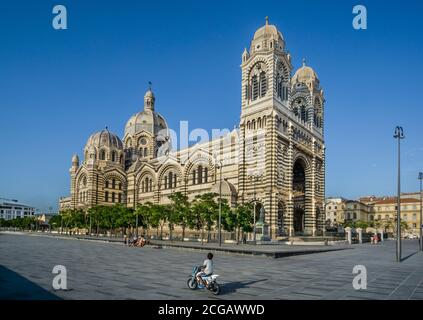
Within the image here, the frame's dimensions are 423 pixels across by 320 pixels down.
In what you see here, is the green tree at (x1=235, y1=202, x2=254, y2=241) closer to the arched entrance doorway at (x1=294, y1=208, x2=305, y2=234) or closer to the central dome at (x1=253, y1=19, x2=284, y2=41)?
the arched entrance doorway at (x1=294, y1=208, x2=305, y2=234)

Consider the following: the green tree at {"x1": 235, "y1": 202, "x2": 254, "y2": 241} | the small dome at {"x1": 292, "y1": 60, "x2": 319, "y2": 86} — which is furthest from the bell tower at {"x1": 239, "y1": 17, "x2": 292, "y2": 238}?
the small dome at {"x1": 292, "y1": 60, "x2": 319, "y2": 86}

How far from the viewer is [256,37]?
59.2 meters

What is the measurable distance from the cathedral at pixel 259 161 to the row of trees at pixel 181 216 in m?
4.01

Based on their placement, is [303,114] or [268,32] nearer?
[268,32]

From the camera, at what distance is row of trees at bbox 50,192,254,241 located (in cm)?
4528

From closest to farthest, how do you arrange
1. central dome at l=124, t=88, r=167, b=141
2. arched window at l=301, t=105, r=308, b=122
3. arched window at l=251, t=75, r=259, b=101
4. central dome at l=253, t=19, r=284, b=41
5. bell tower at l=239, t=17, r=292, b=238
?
bell tower at l=239, t=17, r=292, b=238
central dome at l=253, t=19, r=284, b=41
arched window at l=251, t=75, r=259, b=101
arched window at l=301, t=105, r=308, b=122
central dome at l=124, t=88, r=167, b=141

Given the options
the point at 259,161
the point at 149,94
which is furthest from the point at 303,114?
the point at 149,94

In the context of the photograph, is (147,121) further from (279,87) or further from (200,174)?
(279,87)

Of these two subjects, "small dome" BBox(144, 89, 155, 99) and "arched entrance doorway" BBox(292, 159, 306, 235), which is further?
"small dome" BBox(144, 89, 155, 99)

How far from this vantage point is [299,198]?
64.4 metres

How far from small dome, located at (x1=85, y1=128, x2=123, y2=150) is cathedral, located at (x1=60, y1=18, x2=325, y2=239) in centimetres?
22

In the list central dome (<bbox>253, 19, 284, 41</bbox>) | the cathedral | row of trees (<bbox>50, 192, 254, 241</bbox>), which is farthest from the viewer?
central dome (<bbox>253, 19, 284, 41</bbox>)

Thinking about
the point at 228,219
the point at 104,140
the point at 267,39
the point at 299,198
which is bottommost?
the point at 228,219

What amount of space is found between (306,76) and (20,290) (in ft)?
214
